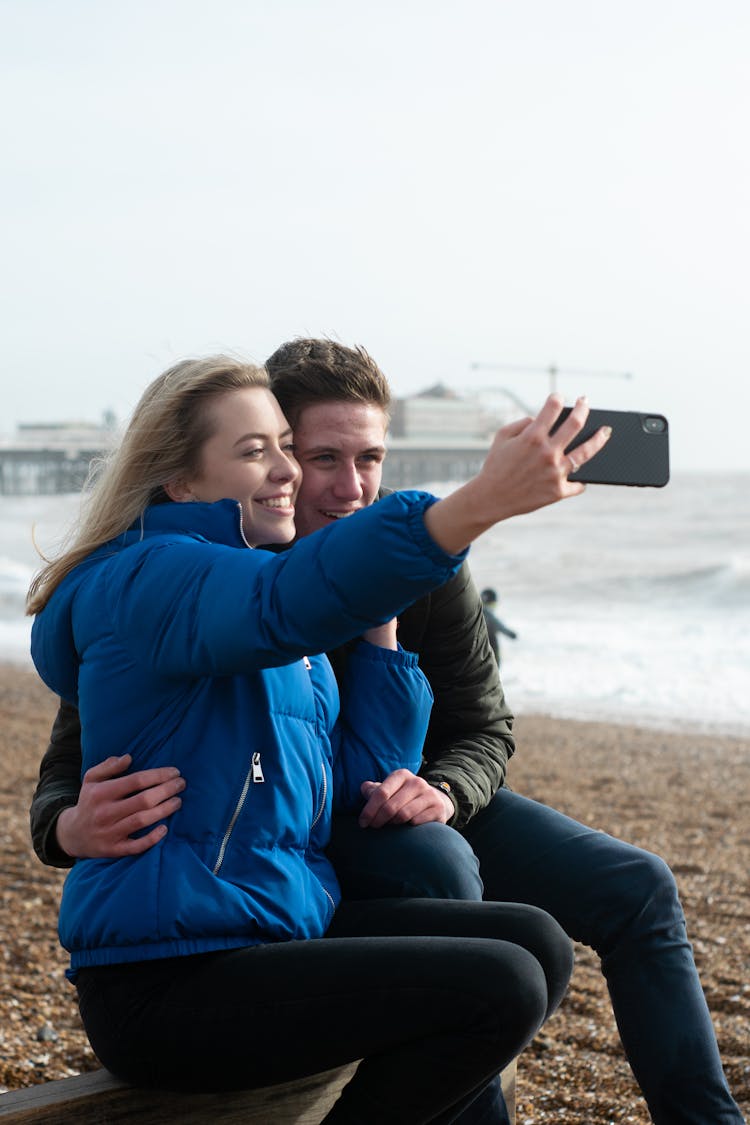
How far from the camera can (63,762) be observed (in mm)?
2455

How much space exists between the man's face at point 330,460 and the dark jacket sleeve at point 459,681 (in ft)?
0.85

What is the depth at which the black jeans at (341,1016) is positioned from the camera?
1.80 m

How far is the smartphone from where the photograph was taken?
5.43ft

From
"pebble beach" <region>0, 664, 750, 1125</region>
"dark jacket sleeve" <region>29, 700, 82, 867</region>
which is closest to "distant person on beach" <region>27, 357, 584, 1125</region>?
"dark jacket sleeve" <region>29, 700, 82, 867</region>

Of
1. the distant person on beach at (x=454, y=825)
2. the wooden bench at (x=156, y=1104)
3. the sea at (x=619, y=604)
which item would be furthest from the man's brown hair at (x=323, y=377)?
the wooden bench at (x=156, y=1104)

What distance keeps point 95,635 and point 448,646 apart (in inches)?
36.9

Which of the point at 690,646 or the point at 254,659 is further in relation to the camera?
the point at 690,646

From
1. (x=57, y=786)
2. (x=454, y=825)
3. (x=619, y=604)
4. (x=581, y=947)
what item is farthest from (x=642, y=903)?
(x=619, y=604)

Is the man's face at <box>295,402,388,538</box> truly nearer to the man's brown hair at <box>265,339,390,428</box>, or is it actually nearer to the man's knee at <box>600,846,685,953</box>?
the man's brown hair at <box>265,339,390,428</box>

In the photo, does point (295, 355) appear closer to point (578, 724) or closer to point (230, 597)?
point (230, 597)

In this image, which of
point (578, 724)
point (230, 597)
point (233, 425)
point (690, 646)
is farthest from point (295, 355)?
point (690, 646)

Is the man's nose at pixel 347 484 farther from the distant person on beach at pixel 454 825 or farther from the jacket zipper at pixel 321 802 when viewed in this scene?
the jacket zipper at pixel 321 802

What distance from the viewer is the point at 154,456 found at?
2.09m

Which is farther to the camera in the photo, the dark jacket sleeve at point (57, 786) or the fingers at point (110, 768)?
the dark jacket sleeve at point (57, 786)
